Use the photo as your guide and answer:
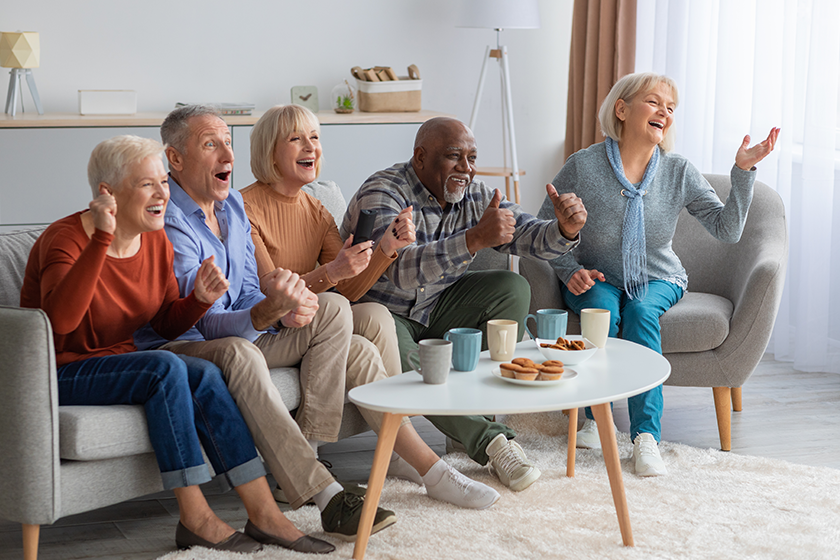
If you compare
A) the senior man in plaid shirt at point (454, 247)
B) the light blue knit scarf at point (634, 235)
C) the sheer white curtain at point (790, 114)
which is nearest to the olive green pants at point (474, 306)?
the senior man in plaid shirt at point (454, 247)

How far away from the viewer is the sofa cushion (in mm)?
2139

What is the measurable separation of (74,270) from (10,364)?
223 mm

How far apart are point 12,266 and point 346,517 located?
1055 millimetres

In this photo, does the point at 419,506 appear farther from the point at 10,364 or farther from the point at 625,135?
the point at 625,135

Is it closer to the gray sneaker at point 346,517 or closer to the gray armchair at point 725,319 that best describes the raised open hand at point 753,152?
the gray armchair at point 725,319

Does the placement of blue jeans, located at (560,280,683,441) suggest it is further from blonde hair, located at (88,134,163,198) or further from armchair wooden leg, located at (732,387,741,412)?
blonde hair, located at (88,134,163,198)

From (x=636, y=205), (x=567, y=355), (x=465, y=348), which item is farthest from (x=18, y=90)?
(x=567, y=355)

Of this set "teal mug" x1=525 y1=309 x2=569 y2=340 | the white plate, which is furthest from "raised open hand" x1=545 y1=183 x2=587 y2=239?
the white plate

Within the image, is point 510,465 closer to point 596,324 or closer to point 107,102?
point 596,324

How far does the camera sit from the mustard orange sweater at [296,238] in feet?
7.82

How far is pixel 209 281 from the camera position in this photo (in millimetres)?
1968

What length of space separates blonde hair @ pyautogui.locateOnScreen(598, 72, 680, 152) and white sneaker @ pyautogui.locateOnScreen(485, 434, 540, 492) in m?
1.12

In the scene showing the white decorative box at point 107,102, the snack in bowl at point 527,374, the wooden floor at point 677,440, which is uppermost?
the white decorative box at point 107,102

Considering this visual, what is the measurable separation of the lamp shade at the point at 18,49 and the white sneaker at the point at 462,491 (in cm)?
286
